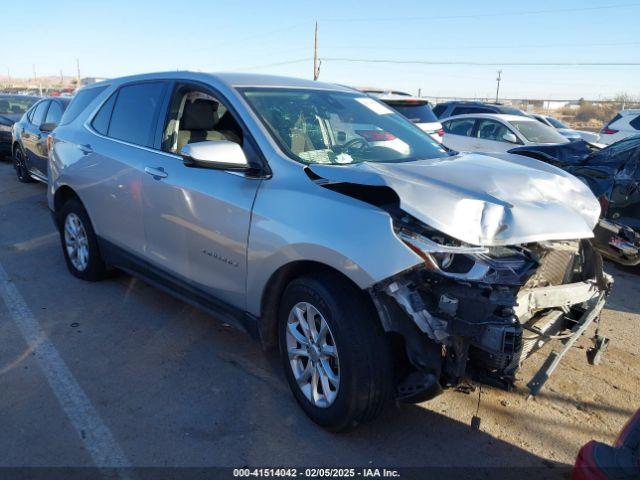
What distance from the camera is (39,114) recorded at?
9500mm

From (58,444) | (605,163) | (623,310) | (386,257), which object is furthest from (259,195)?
(605,163)

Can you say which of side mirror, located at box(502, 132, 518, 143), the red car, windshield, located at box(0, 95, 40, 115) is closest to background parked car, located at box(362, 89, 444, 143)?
side mirror, located at box(502, 132, 518, 143)

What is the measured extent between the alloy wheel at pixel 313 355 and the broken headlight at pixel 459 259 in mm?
646

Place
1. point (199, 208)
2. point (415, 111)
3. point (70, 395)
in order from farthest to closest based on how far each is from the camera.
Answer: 1. point (415, 111)
2. point (199, 208)
3. point (70, 395)

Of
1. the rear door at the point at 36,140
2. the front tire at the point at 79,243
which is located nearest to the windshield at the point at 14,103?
the rear door at the point at 36,140

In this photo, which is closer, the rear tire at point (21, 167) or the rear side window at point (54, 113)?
the rear side window at point (54, 113)

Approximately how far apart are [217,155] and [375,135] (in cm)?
125

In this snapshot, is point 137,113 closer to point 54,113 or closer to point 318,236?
point 318,236

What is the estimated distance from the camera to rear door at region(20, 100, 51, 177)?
8812 millimetres

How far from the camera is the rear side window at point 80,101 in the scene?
5078 millimetres

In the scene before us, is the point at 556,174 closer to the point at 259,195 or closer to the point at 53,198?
the point at 259,195

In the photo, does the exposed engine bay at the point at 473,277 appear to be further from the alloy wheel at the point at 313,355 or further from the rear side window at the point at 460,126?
the rear side window at the point at 460,126

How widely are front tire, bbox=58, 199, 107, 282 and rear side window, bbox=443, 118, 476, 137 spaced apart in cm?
885

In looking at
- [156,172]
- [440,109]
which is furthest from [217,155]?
[440,109]
